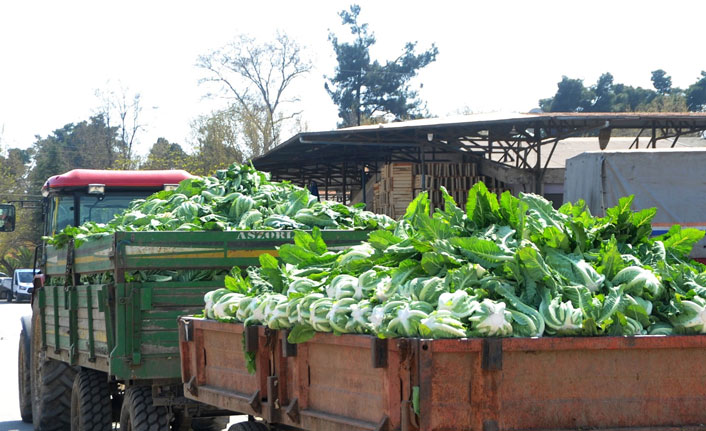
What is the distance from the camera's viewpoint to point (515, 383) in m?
3.92

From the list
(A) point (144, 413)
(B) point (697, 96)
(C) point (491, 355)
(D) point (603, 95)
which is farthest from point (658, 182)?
(D) point (603, 95)

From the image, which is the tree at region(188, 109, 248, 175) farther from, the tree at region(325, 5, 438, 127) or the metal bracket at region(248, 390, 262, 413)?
the metal bracket at region(248, 390, 262, 413)

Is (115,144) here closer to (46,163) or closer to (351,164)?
(46,163)

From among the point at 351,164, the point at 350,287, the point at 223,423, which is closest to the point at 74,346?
the point at 223,423

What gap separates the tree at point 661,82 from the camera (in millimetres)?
73562

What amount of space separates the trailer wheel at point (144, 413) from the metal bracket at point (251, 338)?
2.40m

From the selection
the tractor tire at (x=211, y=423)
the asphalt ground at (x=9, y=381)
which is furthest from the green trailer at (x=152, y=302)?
the asphalt ground at (x=9, y=381)

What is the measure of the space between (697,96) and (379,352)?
6733 cm

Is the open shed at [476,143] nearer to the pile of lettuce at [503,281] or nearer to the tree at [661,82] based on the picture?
the pile of lettuce at [503,281]

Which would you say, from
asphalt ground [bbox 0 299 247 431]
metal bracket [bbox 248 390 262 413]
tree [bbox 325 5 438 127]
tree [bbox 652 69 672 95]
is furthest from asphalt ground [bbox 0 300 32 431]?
tree [bbox 652 69 672 95]

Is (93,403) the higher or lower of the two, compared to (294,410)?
lower

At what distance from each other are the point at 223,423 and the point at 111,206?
10.3 ft

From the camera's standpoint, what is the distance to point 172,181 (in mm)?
11375

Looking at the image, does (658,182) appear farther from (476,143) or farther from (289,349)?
(476,143)
